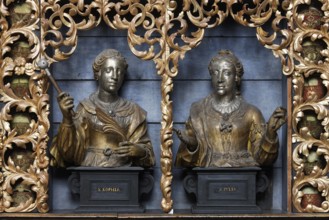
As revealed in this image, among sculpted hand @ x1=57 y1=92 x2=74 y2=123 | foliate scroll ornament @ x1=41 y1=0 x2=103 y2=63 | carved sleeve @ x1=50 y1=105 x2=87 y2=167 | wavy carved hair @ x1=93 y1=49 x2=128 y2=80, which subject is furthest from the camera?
wavy carved hair @ x1=93 y1=49 x2=128 y2=80

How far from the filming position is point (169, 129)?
657 centimetres

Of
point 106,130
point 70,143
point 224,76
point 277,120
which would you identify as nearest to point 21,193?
point 70,143

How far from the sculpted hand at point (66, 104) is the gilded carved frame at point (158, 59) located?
0.60 ft

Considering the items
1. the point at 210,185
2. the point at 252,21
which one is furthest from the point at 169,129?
the point at 252,21

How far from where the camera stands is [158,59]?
261 inches

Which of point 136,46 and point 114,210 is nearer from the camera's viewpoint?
point 114,210

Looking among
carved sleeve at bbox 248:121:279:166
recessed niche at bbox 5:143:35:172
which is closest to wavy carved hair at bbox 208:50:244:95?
carved sleeve at bbox 248:121:279:166

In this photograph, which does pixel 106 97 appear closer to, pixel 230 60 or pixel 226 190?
pixel 230 60

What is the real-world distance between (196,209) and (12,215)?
1100mm

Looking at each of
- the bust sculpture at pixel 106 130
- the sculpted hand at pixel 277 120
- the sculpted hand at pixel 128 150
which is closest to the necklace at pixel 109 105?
the bust sculpture at pixel 106 130

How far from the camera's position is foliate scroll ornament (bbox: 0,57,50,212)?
6.54 metres

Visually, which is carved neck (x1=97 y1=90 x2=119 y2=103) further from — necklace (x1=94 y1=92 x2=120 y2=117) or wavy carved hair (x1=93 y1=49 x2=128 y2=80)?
wavy carved hair (x1=93 y1=49 x2=128 y2=80)

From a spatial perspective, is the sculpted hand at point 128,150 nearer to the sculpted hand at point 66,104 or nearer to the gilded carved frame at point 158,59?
the gilded carved frame at point 158,59

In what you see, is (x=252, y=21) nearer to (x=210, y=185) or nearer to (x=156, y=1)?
(x=156, y=1)
